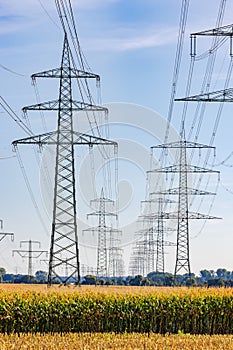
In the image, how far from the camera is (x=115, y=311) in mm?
32469

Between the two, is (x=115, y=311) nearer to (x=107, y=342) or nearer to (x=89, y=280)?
Answer: (x=107, y=342)

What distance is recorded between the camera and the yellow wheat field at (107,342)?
23594 millimetres

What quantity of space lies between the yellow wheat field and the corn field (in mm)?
2978

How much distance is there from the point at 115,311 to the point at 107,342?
6.94 metres

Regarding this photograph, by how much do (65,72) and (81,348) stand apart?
21.9 metres

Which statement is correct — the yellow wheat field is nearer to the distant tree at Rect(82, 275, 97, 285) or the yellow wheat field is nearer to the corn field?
the corn field

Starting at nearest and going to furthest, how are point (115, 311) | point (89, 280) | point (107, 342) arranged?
point (107, 342), point (115, 311), point (89, 280)

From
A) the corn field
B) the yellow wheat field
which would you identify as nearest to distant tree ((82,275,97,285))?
the corn field

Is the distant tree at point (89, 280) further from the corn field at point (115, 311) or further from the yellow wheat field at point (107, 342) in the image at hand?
the yellow wheat field at point (107, 342)

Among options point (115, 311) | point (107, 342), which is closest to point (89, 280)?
point (115, 311)

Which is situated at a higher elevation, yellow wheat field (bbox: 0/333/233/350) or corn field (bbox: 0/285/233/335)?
corn field (bbox: 0/285/233/335)

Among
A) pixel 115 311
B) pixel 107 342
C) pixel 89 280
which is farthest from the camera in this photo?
pixel 89 280

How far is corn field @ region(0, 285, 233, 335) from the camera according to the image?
31484 millimetres

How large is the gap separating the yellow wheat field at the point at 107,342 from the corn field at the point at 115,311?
2978mm
